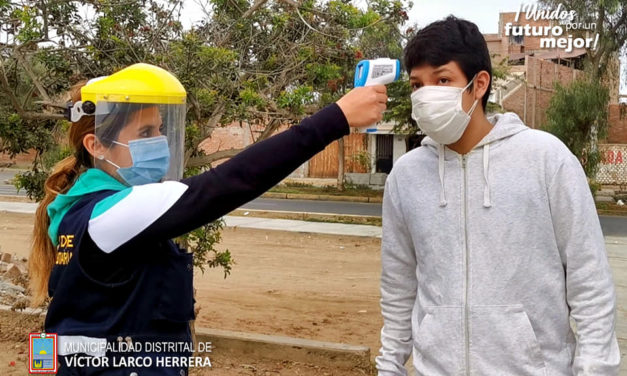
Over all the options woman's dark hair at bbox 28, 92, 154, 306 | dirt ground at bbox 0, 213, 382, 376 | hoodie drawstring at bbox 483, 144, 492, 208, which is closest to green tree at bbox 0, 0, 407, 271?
dirt ground at bbox 0, 213, 382, 376

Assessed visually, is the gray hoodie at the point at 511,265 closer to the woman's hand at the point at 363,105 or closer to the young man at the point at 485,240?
the young man at the point at 485,240

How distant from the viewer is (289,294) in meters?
8.57

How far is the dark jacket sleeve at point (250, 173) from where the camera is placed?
1743 millimetres

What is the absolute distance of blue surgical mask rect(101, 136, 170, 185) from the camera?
6.63ft

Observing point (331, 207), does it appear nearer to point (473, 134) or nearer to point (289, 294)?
point (289, 294)

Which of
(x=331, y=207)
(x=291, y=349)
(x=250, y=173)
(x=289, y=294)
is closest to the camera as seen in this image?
(x=250, y=173)

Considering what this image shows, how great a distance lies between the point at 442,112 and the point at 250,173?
2.40 feet

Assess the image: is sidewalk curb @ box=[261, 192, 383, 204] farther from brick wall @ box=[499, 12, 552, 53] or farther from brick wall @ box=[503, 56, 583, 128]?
brick wall @ box=[499, 12, 552, 53]

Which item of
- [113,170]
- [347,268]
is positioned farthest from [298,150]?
[347,268]

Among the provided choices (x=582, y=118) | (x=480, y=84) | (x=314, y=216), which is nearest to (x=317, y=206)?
(x=314, y=216)

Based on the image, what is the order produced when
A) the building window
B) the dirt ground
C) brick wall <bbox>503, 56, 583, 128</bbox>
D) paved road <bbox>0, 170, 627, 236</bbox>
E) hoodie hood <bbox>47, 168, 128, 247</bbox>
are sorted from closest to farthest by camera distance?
hoodie hood <bbox>47, 168, 128, 247</bbox> → the dirt ground → paved road <bbox>0, 170, 627, 236</bbox> → the building window → brick wall <bbox>503, 56, 583, 128</bbox>

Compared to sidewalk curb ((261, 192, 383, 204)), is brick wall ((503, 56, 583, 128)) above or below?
above

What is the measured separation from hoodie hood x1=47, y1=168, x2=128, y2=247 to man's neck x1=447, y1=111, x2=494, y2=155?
1.02m

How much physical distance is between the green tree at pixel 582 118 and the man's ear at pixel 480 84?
1881 cm
